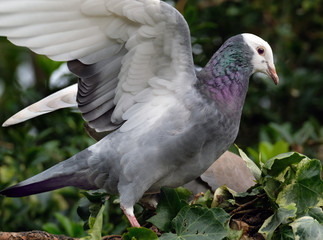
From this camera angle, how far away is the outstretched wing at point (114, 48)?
2746mm

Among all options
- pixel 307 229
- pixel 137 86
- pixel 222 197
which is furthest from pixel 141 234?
pixel 137 86

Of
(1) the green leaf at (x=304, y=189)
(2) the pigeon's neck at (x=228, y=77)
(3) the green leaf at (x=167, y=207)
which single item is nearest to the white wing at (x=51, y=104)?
(2) the pigeon's neck at (x=228, y=77)

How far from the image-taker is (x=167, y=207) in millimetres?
2740

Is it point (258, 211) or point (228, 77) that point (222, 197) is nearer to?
point (258, 211)

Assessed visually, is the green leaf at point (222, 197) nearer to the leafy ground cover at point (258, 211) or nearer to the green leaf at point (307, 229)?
the leafy ground cover at point (258, 211)

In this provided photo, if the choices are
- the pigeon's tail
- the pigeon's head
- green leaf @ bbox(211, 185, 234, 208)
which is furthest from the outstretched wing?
green leaf @ bbox(211, 185, 234, 208)

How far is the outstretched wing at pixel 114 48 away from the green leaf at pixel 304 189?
2.15ft

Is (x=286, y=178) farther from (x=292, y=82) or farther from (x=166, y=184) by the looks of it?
(x=292, y=82)

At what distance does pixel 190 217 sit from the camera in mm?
2605

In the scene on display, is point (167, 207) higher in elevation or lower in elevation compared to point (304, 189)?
lower

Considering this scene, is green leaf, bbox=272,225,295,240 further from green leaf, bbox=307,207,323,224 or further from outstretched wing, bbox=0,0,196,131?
outstretched wing, bbox=0,0,196,131

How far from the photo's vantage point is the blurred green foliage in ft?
13.0

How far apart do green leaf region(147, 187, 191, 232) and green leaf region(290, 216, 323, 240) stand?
51 cm

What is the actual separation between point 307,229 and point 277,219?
138 millimetres
